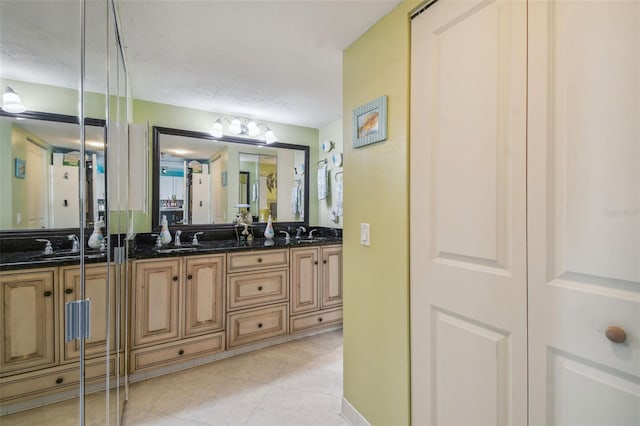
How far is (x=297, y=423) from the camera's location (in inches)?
68.9

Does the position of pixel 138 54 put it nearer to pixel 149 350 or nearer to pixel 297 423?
pixel 149 350

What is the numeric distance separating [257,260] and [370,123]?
1614 millimetres

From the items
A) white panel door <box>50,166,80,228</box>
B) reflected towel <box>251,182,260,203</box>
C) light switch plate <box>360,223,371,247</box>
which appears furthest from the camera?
reflected towel <box>251,182,260,203</box>

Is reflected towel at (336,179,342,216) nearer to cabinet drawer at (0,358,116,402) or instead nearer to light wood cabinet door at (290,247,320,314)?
light wood cabinet door at (290,247,320,314)

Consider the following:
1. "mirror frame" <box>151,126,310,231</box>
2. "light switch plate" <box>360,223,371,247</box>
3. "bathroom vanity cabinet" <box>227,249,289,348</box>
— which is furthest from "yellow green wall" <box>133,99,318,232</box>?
"light switch plate" <box>360,223,371,247</box>

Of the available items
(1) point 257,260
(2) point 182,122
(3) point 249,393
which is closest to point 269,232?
(1) point 257,260

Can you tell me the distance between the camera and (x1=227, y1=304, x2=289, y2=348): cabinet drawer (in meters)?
2.56

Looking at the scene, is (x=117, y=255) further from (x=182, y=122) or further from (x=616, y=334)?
(x=616, y=334)

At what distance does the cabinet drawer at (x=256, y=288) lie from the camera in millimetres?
2561

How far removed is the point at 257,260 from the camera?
Result: 2.68m

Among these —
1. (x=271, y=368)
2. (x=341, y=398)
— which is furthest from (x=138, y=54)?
(x=341, y=398)

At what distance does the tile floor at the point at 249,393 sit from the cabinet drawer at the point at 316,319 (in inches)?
12.1

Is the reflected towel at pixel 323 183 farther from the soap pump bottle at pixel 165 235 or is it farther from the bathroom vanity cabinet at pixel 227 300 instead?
the soap pump bottle at pixel 165 235

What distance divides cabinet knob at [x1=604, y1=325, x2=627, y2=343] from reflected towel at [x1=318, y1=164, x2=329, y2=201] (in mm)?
2872
